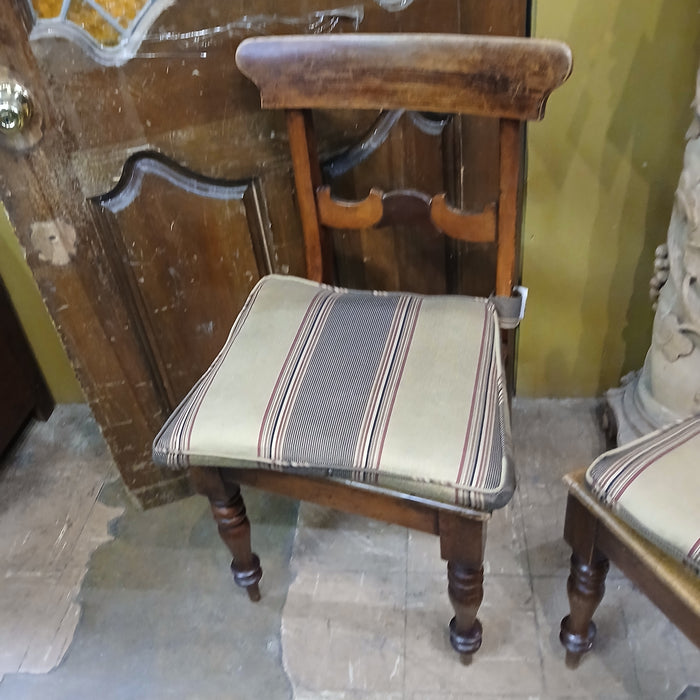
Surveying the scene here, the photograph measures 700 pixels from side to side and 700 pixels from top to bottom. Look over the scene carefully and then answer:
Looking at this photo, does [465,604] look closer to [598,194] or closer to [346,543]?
[346,543]

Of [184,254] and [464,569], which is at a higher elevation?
[184,254]

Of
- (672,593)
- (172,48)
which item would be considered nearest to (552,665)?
(672,593)

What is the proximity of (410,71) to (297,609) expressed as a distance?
97cm

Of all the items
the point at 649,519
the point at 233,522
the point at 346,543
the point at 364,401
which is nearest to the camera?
the point at 649,519

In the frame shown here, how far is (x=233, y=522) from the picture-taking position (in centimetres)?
112

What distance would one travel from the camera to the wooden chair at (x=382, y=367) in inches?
34.7

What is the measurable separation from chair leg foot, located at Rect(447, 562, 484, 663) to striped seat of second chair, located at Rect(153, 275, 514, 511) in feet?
0.54

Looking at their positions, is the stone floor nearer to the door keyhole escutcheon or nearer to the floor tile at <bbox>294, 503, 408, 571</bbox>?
the floor tile at <bbox>294, 503, 408, 571</bbox>

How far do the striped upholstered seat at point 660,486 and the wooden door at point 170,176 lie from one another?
584mm

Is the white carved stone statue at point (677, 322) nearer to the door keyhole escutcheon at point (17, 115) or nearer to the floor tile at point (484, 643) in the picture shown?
the floor tile at point (484, 643)

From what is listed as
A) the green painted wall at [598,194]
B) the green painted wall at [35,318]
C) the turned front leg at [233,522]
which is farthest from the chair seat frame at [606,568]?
the green painted wall at [35,318]

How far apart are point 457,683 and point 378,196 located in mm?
838

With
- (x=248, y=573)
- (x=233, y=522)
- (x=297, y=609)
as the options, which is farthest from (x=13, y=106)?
(x=297, y=609)

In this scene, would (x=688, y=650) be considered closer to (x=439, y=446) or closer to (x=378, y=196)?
(x=439, y=446)
